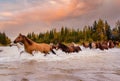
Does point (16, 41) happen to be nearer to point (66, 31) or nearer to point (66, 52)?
point (66, 52)

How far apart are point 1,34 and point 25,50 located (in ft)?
477

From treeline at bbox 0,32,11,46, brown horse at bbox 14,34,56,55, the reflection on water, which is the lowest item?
the reflection on water

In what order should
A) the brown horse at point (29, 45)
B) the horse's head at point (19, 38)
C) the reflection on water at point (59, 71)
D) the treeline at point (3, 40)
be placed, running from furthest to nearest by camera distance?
the treeline at point (3, 40) < the horse's head at point (19, 38) < the brown horse at point (29, 45) < the reflection on water at point (59, 71)

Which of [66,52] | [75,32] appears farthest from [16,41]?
[75,32]

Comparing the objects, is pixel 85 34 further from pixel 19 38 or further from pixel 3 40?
pixel 19 38

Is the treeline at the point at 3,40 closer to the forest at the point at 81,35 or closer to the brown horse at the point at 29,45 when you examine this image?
the forest at the point at 81,35

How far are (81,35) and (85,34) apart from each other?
4127 millimetres

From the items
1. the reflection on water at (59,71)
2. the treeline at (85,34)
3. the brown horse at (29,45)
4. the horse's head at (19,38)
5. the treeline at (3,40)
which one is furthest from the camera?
the treeline at (3,40)

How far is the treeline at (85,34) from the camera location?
131m

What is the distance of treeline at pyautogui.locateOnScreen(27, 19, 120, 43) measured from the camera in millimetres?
131062

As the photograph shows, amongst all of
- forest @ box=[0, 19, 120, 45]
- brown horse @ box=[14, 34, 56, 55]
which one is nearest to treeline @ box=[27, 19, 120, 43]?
forest @ box=[0, 19, 120, 45]

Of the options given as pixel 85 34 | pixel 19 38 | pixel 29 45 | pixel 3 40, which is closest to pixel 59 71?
pixel 29 45

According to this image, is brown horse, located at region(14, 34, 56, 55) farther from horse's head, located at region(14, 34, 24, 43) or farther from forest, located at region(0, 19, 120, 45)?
forest, located at region(0, 19, 120, 45)

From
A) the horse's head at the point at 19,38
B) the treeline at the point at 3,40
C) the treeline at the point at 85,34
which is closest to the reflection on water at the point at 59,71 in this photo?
the horse's head at the point at 19,38
